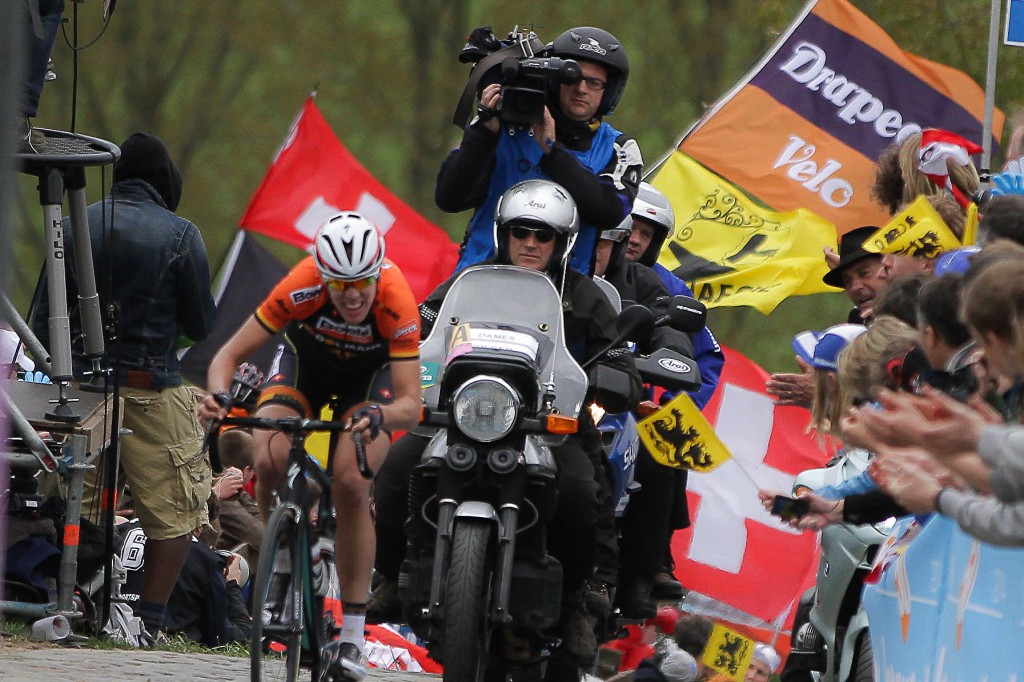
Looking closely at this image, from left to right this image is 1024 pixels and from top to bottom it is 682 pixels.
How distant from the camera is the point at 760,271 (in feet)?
41.2

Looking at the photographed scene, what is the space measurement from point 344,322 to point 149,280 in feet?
7.71

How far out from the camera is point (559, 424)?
641cm

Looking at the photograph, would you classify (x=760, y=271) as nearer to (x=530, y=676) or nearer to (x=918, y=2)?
(x=530, y=676)

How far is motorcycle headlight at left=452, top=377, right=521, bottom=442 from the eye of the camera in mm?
6391

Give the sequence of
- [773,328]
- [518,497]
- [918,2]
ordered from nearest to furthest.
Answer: [518,497] < [918,2] < [773,328]

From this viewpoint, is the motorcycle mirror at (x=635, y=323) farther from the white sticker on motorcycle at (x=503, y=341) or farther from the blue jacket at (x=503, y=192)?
the blue jacket at (x=503, y=192)

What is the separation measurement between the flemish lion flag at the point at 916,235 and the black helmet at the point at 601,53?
4.16 feet

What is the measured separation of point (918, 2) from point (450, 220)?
809 cm

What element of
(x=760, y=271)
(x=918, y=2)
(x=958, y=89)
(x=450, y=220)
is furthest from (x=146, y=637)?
(x=450, y=220)

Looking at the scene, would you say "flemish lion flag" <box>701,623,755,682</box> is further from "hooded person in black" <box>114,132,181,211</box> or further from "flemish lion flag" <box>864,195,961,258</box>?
"hooded person in black" <box>114,132,181,211</box>

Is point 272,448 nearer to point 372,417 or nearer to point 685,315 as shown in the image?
point 372,417

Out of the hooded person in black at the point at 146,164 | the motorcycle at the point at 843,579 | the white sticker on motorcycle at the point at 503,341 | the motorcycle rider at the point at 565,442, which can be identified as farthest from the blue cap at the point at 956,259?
the hooded person in black at the point at 146,164

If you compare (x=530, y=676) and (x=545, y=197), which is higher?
(x=545, y=197)

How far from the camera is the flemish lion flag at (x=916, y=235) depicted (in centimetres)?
777
